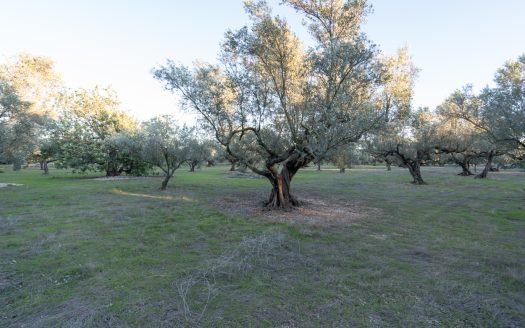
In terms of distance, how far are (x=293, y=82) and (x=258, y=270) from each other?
1106cm

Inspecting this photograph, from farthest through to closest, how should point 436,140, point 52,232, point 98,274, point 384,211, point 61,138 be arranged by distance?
1. point 61,138
2. point 436,140
3. point 384,211
4. point 52,232
5. point 98,274

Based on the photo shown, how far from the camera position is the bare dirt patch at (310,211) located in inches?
565

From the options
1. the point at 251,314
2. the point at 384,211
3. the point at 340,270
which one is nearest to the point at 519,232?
the point at 384,211

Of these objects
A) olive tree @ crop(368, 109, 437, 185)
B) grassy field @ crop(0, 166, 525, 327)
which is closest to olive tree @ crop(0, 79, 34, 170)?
grassy field @ crop(0, 166, 525, 327)

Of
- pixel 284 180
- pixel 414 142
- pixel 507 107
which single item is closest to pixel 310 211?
pixel 284 180

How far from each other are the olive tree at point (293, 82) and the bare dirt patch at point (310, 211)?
155cm

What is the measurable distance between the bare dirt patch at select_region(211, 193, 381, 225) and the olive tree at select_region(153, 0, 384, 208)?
1.55 metres

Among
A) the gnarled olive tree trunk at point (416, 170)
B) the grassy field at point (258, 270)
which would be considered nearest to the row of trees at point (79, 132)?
the grassy field at point (258, 270)

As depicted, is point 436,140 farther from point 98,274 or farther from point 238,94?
point 98,274

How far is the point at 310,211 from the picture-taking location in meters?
16.6

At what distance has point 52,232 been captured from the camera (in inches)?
442

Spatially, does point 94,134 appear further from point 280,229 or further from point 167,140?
point 280,229

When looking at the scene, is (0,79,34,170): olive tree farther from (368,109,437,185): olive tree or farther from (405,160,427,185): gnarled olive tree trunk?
(405,160,427,185): gnarled olive tree trunk

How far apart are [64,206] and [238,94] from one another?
12202mm
